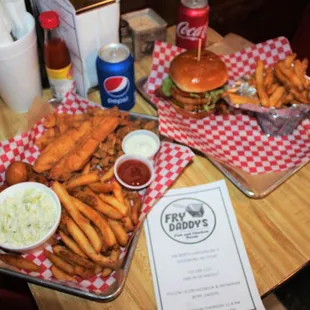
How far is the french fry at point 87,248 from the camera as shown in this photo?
1.22m

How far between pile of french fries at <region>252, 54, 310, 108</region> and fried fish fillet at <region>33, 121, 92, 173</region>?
2.58 ft

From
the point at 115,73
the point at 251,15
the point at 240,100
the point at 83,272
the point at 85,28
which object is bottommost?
the point at 251,15

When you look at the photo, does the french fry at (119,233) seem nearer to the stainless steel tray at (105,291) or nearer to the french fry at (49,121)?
the stainless steel tray at (105,291)

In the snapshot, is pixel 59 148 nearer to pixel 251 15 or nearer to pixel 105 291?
pixel 105 291

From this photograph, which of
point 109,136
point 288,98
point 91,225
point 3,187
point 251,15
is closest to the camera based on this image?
point 91,225

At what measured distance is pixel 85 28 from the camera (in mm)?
1563

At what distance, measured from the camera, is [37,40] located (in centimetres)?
173

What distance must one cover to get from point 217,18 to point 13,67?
160 centimetres

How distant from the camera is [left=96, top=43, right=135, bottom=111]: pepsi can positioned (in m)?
1.58

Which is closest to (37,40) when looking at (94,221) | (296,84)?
(94,221)

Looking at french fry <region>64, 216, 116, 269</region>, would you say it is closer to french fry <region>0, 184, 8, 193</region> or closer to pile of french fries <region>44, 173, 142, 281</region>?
pile of french fries <region>44, 173, 142, 281</region>

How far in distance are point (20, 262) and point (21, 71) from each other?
32.1 inches

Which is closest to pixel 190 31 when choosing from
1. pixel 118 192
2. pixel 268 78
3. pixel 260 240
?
pixel 268 78

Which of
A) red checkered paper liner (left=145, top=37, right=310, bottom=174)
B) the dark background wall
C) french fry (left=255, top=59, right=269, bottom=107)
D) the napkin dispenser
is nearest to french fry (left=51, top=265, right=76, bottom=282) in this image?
red checkered paper liner (left=145, top=37, right=310, bottom=174)
